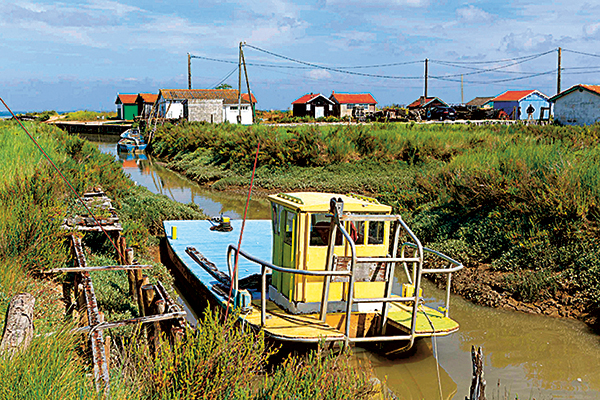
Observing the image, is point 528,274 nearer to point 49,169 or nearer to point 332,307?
point 332,307

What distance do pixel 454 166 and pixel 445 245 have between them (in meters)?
4.38

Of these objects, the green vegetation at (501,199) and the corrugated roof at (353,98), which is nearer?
the green vegetation at (501,199)

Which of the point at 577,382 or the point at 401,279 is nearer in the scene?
the point at 577,382

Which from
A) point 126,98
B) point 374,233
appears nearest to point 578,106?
point 374,233

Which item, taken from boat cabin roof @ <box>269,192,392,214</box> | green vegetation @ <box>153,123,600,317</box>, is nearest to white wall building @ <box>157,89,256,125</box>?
green vegetation @ <box>153,123,600,317</box>

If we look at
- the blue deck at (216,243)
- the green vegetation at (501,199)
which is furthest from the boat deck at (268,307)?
the green vegetation at (501,199)

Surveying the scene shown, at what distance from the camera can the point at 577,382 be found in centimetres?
824

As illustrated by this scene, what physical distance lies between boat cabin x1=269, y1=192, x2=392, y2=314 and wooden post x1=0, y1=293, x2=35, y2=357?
Result: 4007 mm

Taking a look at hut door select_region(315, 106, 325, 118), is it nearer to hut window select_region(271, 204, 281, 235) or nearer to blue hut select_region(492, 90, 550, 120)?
blue hut select_region(492, 90, 550, 120)

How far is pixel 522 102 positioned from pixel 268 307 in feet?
248

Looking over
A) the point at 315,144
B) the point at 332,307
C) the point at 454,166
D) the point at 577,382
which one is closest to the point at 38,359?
the point at 332,307

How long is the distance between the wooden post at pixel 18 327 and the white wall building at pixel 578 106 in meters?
44.7

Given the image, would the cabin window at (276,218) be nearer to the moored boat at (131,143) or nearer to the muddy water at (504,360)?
the muddy water at (504,360)

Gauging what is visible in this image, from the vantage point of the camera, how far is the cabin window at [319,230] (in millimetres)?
8531
